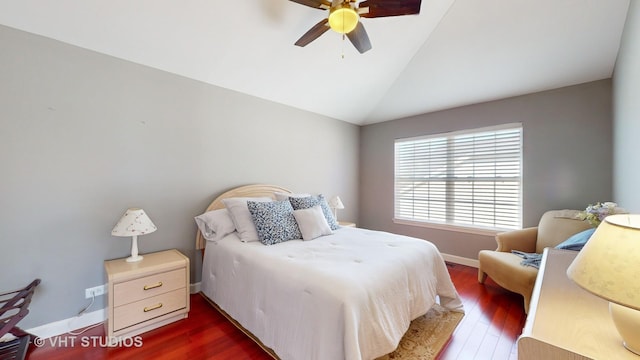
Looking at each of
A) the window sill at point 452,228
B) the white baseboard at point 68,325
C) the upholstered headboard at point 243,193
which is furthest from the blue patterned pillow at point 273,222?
the window sill at point 452,228

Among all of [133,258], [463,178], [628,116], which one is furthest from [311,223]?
[628,116]

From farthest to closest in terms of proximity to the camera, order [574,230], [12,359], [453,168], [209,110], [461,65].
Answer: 1. [453,168]
2. [461,65]
3. [209,110]
4. [574,230]
5. [12,359]

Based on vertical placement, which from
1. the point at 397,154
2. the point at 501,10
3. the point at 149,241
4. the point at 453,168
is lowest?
the point at 149,241

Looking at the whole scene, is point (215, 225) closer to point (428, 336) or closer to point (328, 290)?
point (328, 290)

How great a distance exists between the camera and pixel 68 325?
80.0 inches

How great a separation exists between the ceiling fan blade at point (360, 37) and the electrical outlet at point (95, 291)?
9.76ft

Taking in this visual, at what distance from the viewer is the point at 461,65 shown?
304 cm

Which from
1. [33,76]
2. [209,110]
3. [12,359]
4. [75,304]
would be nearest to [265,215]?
[209,110]

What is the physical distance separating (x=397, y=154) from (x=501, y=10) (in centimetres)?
234

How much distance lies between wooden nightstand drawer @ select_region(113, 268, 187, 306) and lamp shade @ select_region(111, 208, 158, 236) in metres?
0.37

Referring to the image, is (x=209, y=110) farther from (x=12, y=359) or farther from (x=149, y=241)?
(x=12, y=359)

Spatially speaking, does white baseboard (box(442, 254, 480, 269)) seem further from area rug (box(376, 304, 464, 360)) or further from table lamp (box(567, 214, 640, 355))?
table lamp (box(567, 214, 640, 355))

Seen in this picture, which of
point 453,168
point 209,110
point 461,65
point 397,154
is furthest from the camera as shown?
point 397,154

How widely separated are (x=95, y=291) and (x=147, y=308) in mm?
587
